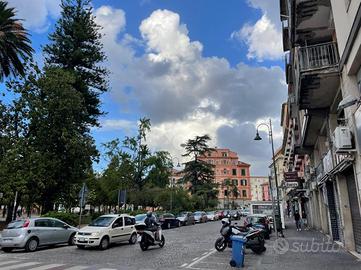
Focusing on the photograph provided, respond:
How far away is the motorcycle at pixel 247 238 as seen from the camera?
1448 cm

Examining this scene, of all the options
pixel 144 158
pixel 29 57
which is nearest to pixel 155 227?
pixel 29 57

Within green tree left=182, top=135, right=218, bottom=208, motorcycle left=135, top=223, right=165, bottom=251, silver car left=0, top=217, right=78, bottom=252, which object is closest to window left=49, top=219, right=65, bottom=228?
silver car left=0, top=217, right=78, bottom=252

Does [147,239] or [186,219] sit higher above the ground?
[186,219]

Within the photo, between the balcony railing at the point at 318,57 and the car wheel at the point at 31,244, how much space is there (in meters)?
14.0

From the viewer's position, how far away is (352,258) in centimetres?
1262

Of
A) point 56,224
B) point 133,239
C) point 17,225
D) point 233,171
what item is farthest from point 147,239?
point 233,171

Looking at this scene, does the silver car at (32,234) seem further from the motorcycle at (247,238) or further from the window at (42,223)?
the motorcycle at (247,238)

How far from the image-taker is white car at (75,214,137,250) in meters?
16.2

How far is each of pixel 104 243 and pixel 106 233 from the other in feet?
1.56

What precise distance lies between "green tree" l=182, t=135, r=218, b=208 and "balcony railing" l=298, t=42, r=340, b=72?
63820 mm

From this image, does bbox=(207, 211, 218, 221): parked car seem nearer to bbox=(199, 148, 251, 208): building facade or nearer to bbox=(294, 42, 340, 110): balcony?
bbox=(294, 42, 340, 110): balcony

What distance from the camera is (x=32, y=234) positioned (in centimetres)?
1569

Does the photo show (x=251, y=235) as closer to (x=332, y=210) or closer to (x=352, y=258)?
(x=352, y=258)

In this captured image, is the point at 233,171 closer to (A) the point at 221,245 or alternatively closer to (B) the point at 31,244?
(A) the point at 221,245
